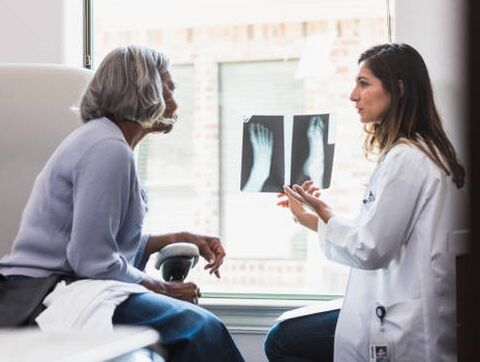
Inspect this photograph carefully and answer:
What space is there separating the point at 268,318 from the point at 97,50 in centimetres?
125

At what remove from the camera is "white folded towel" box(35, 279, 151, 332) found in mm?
1441

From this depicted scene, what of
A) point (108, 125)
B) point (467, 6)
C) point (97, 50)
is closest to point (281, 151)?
point (108, 125)

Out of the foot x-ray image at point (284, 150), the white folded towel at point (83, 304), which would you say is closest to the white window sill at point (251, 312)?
the foot x-ray image at point (284, 150)

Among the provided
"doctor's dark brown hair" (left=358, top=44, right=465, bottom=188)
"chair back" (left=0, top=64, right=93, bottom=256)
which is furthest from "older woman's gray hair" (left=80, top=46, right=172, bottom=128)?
"doctor's dark brown hair" (left=358, top=44, right=465, bottom=188)

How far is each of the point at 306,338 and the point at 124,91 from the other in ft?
2.53

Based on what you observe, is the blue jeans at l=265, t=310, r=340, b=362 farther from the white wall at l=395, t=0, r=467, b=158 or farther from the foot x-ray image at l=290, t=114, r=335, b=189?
the white wall at l=395, t=0, r=467, b=158

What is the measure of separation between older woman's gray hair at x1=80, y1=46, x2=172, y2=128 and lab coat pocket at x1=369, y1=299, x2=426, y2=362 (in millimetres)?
749

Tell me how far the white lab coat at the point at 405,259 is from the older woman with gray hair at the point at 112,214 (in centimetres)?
34

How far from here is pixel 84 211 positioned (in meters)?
1.57

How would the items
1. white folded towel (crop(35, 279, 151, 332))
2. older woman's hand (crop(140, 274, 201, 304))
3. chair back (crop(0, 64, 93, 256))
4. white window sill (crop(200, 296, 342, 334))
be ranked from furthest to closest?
white window sill (crop(200, 296, 342, 334)) < chair back (crop(0, 64, 93, 256)) < older woman's hand (crop(140, 274, 201, 304)) < white folded towel (crop(35, 279, 151, 332))

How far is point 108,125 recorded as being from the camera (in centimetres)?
171

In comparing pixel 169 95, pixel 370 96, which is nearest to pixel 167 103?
pixel 169 95

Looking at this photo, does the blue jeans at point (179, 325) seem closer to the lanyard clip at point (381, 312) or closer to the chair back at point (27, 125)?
the lanyard clip at point (381, 312)

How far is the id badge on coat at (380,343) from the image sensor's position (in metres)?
1.61
